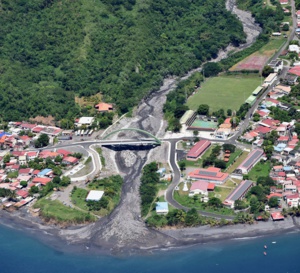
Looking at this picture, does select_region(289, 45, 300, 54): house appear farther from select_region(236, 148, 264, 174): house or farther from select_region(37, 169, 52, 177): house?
select_region(37, 169, 52, 177): house

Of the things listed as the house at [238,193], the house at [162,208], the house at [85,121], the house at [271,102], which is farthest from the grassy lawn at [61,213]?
the house at [271,102]

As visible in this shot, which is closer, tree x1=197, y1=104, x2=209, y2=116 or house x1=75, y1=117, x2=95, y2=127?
house x1=75, y1=117, x2=95, y2=127

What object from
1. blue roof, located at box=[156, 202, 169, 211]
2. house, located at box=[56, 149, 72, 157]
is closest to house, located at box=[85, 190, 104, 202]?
blue roof, located at box=[156, 202, 169, 211]

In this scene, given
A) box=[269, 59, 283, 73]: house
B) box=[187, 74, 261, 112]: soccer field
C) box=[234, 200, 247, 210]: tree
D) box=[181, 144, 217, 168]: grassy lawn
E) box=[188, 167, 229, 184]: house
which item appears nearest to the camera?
box=[234, 200, 247, 210]: tree

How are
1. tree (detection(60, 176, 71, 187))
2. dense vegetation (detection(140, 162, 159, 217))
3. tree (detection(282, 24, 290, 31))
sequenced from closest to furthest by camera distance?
dense vegetation (detection(140, 162, 159, 217))
tree (detection(60, 176, 71, 187))
tree (detection(282, 24, 290, 31))

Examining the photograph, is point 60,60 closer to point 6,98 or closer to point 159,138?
point 6,98

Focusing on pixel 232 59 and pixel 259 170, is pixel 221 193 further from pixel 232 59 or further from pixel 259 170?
pixel 232 59

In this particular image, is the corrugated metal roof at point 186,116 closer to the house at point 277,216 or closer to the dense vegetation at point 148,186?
the dense vegetation at point 148,186
